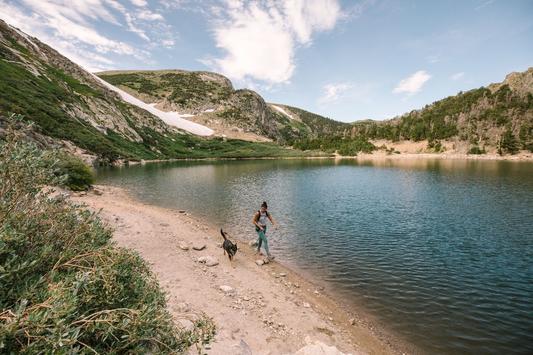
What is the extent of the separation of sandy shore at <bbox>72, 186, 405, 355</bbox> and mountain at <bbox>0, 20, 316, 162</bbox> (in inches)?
2109

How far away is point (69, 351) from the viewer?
13.4ft

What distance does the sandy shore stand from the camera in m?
11.3

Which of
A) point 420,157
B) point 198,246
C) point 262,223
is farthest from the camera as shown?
point 420,157

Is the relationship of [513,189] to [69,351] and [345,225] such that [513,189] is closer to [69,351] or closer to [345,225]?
[345,225]

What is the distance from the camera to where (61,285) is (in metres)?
4.98

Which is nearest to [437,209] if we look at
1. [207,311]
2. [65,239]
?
[207,311]

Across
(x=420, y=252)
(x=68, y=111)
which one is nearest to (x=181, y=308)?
(x=420, y=252)

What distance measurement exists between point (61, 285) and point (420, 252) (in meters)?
24.8

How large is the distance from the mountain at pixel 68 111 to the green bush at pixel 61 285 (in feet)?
199

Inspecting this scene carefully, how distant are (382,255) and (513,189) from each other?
143ft

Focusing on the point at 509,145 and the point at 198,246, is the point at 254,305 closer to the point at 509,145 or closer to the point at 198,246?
the point at 198,246

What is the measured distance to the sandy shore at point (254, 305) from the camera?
1132 cm

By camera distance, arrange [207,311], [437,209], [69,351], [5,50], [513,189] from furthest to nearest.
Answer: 1. [5,50]
2. [513,189]
3. [437,209]
4. [207,311]
5. [69,351]

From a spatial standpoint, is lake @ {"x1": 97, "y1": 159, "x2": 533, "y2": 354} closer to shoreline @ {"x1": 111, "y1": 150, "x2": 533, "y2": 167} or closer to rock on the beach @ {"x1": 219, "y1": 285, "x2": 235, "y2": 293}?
rock on the beach @ {"x1": 219, "y1": 285, "x2": 235, "y2": 293}
